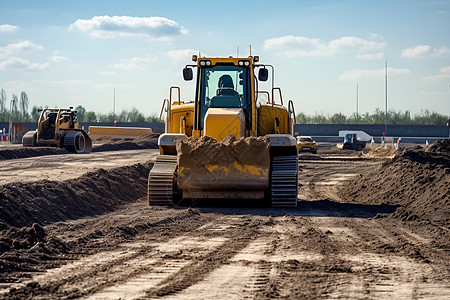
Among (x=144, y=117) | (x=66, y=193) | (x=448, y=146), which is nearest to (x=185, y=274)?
(x=66, y=193)

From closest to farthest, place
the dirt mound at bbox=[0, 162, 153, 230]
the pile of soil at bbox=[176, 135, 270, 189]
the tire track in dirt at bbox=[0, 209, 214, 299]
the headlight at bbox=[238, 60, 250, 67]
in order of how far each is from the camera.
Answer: the tire track in dirt at bbox=[0, 209, 214, 299] → the dirt mound at bbox=[0, 162, 153, 230] → the pile of soil at bbox=[176, 135, 270, 189] → the headlight at bbox=[238, 60, 250, 67]

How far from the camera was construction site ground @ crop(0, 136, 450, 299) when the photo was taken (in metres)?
6.80

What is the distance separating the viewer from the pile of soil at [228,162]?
14.3 m

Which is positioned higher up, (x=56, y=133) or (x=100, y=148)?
(x=56, y=133)

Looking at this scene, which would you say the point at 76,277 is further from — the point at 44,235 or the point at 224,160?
the point at 224,160

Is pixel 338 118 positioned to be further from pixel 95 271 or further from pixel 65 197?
pixel 95 271

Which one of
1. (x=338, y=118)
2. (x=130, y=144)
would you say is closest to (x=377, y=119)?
(x=338, y=118)

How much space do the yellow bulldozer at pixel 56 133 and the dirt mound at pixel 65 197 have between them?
60.0 feet

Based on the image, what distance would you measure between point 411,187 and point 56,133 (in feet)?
79.5

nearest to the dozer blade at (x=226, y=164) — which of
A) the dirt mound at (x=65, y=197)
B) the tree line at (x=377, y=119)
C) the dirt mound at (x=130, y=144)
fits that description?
the dirt mound at (x=65, y=197)

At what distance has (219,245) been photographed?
9570 mm

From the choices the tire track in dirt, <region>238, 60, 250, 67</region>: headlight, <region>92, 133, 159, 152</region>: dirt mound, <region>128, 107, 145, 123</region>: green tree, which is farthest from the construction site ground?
<region>128, 107, 145, 123</region>: green tree

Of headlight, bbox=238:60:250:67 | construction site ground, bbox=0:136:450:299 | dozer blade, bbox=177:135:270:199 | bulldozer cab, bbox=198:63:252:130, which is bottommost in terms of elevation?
construction site ground, bbox=0:136:450:299

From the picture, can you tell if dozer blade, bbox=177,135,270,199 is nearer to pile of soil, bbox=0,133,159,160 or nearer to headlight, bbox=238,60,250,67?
headlight, bbox=238,60,250,67
